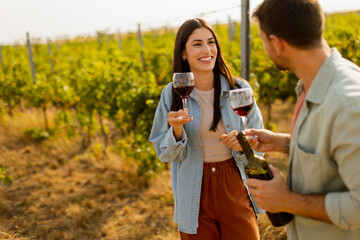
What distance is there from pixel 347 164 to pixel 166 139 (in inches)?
45.8

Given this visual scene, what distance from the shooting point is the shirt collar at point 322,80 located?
114cm

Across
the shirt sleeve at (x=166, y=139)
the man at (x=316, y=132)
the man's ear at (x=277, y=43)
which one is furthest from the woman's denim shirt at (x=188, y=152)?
the man's ear at (x=277, y=43)

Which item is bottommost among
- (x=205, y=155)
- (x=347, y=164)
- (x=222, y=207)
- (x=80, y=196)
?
(x=80, y=196)

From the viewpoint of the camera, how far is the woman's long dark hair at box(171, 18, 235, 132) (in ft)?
7.04

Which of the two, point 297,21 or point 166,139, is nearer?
point 297,21

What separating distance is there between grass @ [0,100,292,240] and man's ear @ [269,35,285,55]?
2422 mm

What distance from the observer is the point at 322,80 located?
1150mm

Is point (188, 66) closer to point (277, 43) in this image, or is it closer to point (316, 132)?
point (277, 43)

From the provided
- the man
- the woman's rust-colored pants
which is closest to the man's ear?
the man

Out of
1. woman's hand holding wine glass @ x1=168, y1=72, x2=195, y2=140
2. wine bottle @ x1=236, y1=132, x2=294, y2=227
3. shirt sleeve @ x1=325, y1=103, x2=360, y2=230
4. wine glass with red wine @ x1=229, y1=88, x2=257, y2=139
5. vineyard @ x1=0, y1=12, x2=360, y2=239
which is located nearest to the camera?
shirt sleeve @ x1=325, y1=103, x2=360, y2=230

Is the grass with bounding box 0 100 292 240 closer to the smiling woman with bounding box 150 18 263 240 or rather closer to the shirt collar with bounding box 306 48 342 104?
the smiling woman with bounding box 150 18 263 240

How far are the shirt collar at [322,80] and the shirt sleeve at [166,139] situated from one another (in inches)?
38.5

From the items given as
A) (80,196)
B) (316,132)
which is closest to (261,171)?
(316,132)

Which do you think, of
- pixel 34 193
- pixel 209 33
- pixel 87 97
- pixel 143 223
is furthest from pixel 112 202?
pixel 209 33
